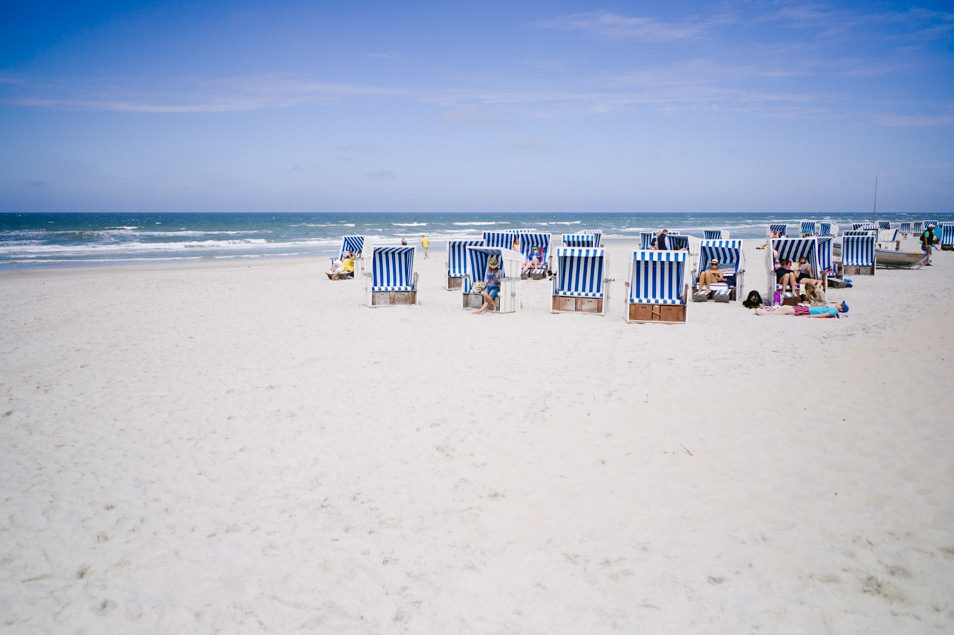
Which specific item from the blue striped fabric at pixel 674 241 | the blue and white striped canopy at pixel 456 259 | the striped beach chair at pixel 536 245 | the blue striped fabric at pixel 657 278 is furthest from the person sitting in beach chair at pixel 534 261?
the blue striped fabric at pixel 657 278

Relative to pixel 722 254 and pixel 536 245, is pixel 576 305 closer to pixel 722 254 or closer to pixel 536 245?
pixel 722 254

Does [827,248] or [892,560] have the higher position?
[827,248]

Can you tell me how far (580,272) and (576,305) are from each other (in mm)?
517

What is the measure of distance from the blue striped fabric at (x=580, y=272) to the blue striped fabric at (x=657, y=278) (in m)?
0.65

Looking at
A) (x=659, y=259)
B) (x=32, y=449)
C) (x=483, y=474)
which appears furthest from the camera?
(x=659, y=259)

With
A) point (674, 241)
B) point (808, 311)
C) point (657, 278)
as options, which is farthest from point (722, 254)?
point (674, 241)

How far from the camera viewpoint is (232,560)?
3.10 m

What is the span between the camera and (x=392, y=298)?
1078cm

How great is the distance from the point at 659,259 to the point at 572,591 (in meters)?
6.86

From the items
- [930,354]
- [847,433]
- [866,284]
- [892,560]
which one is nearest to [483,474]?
[892,560]

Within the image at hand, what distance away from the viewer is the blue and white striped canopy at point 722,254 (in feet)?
38.4

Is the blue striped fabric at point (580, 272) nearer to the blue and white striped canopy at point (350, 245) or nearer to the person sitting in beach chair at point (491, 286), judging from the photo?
the person sitting in beach chair at point (491, 286)

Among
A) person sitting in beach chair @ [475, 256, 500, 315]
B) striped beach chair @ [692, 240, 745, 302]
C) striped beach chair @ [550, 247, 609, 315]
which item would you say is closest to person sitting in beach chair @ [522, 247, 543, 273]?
striped beach chair @ [692, 240, 745, 302]

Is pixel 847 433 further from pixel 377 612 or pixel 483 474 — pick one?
pixel 377 612
